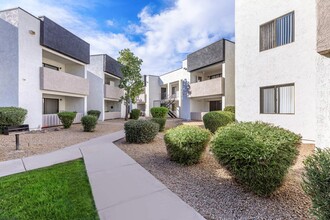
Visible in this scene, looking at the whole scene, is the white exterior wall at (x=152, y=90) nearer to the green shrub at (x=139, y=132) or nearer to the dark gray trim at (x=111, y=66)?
the dark gray trim at (x=111, y=66)

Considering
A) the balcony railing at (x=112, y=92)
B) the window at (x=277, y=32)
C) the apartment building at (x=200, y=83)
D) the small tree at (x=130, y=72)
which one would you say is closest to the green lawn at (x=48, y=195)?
the window at (x=277, y=32)

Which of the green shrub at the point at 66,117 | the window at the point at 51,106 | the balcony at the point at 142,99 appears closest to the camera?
the green shrub at the point at 66,117

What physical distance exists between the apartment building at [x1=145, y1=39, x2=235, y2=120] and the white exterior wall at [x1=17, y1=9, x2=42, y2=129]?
51.6ft

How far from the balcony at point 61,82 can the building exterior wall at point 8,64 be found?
186cm

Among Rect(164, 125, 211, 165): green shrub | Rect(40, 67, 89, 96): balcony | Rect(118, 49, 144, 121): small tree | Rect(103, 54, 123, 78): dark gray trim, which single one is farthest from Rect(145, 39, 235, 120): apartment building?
Rect(164, 125, 211, 165): green shrub

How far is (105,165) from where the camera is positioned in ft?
19.1

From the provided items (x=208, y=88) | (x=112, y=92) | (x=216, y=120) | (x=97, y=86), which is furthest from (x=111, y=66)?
(x=216, y=120)

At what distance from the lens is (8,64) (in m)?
12.9

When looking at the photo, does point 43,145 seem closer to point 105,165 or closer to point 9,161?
point 9,161

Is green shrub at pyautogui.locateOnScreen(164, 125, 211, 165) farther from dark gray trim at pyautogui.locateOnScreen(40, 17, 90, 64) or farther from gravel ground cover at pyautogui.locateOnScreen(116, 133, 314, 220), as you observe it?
dark gray trim at pyautogui.locateOnScreen(40, 17, 90, 64)

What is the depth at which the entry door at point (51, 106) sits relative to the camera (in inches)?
701

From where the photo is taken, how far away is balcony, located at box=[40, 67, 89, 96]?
14.6 m

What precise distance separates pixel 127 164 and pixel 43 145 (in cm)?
560

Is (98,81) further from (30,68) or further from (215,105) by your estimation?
(215,105)
